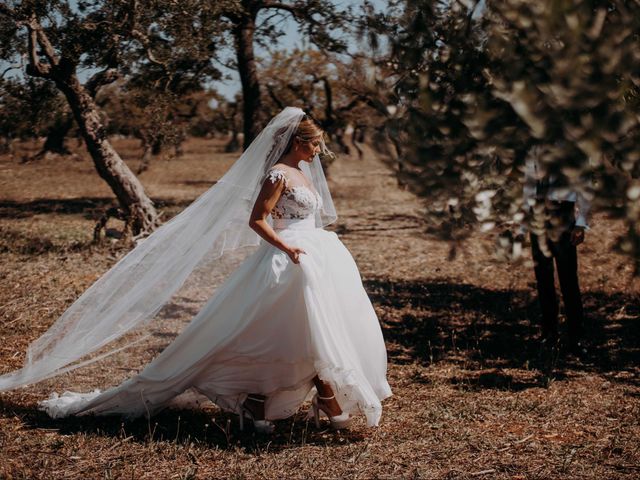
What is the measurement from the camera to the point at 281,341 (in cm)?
531

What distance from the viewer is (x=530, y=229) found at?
3777 millimetres

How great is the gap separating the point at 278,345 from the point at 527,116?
2.98 m

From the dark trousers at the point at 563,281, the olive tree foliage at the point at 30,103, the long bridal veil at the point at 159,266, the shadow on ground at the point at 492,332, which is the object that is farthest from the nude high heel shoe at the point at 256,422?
the olive tree foliage at the point at 30,103

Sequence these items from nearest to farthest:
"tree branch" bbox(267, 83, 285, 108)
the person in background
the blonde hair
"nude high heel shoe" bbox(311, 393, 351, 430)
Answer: "nude high heel shoe" bbox(311, 393, 351, 430), the blonde hair, the person in background, "tree branch" bbox(267, 83, 285, 108)

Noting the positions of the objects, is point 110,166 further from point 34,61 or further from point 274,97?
point 274,97

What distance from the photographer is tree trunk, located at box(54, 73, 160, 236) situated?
41.7 ft

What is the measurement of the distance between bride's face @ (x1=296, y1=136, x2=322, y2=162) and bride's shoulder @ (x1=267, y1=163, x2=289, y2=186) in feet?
0.73

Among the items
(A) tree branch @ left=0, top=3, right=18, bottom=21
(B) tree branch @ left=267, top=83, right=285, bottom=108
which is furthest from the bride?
(B) tree branch @ left=267, top=83, right=285, bottom=108

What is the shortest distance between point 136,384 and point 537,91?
400 cm

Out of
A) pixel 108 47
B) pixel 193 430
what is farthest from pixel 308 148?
pixel 108 47

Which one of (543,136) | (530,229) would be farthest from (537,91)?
(530,229)

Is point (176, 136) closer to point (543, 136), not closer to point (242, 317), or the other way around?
point (242, 317)

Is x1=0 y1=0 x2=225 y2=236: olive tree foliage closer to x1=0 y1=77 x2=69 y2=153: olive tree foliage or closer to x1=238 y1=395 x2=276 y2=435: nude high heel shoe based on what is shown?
x1=0 y1=77 x2=69 y2=153: olive tree foliage

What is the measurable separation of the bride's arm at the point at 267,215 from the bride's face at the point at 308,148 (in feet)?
1.22
